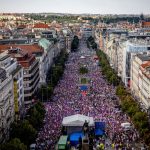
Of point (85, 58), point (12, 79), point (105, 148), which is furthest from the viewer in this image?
point (85, 58)

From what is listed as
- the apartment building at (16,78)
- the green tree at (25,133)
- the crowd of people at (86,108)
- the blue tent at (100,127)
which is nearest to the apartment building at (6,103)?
the green tree at (25,133)

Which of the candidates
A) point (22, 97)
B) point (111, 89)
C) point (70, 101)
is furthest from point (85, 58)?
point (22, 97)

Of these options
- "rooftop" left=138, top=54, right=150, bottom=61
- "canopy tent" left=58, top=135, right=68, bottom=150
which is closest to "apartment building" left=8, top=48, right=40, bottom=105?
"rooftop" left=138, top=54, right=150, bottom=61

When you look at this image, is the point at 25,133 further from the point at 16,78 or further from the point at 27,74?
the point at 27,74

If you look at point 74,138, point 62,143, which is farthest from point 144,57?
point 62,143

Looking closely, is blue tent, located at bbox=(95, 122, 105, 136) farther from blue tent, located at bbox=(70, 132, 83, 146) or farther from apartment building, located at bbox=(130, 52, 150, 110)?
apartment building, located at bbox=(130, 52, 150, 110)

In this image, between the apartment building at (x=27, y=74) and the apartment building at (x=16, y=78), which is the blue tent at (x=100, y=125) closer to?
the apartment building at (x=16, y=78)

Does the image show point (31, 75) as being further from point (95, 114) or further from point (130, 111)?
point (130, 111)
